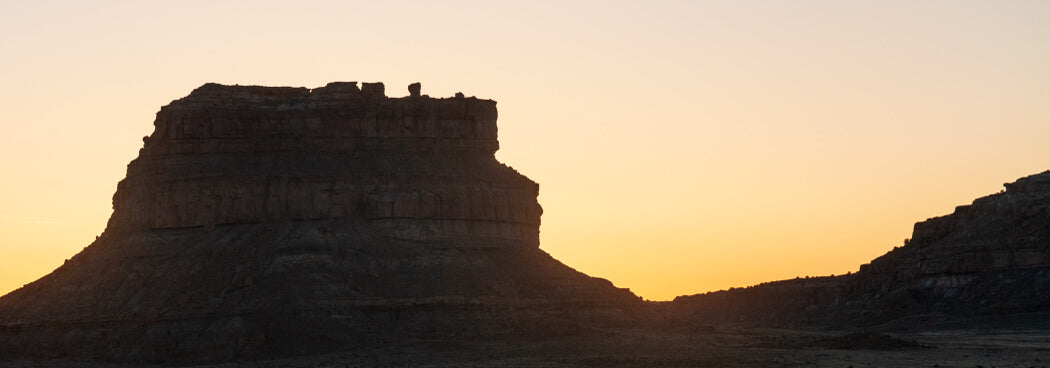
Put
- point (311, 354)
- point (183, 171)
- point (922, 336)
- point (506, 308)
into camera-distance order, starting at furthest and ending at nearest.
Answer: point (922, 336) → point (183, 171) → point (506, 308) → point (311, 354)

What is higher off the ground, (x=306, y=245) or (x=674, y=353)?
(x=306, y=245)

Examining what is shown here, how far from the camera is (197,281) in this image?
118375mm

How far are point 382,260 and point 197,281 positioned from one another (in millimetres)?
10774

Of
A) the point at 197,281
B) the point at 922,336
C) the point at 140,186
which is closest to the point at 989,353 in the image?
the point at 922,336

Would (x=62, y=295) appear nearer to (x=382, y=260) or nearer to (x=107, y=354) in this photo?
(x=107, y=354)

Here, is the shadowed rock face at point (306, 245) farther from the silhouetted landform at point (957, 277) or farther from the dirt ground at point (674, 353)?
the silhouetted landform at point (957, 277)

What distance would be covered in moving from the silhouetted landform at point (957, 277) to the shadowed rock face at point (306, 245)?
74.4 ft

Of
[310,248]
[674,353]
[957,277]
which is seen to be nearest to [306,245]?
[310,248]

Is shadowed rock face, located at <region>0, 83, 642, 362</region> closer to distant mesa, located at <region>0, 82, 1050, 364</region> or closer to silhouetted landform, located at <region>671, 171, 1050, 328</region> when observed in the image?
distant mesa, located at <region>0, 82, 1050, 364</region>

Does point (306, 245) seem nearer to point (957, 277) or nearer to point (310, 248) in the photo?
A: point (310, 248)

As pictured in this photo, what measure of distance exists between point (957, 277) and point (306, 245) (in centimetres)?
6019

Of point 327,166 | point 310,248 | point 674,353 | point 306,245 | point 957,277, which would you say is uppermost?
point 327,166

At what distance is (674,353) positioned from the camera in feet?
355

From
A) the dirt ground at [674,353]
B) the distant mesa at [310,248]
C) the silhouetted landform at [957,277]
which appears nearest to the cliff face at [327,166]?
the distant mesa at [310,248]
